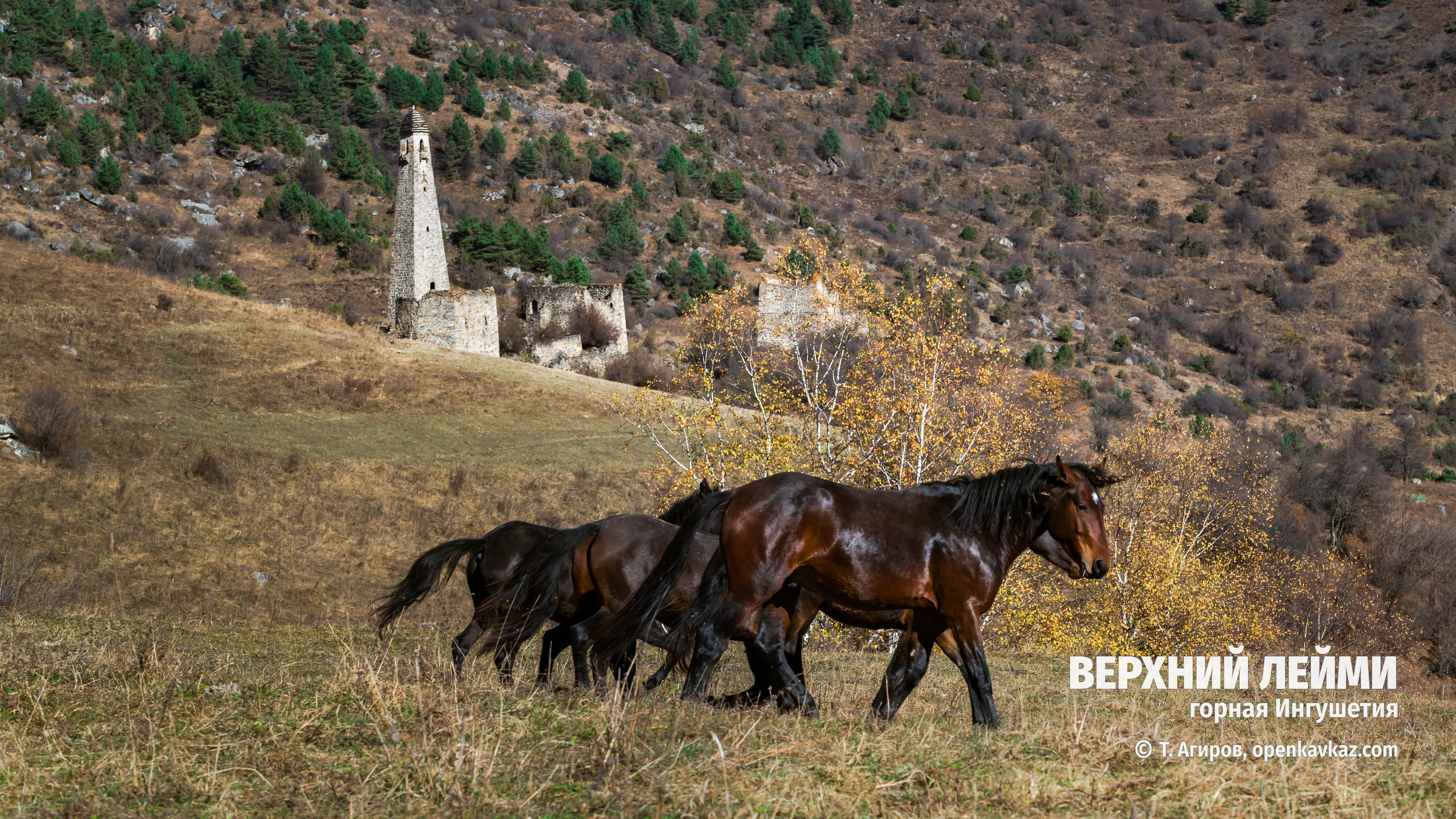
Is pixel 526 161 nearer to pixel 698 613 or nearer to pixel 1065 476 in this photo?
pixel 698 613

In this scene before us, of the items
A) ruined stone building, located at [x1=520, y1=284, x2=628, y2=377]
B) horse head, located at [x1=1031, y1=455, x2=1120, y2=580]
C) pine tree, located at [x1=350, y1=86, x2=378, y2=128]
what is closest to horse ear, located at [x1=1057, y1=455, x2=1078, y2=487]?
horse head, located at [x1=1031, y1=455, x2=1120, y2=580]

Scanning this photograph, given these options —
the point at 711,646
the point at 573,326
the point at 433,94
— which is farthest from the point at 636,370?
the point at 433,94

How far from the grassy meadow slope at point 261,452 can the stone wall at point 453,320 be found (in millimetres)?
3376

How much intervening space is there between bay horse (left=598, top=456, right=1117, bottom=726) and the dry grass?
0.51 metres

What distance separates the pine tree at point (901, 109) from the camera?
13312 cm

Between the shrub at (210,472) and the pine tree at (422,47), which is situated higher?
the pine tree at (422,47)

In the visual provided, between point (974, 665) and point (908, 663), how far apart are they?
0.58 meters

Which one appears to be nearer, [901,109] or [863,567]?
[863,567]

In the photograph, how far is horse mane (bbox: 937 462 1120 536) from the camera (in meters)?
7.53

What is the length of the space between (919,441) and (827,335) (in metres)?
5.12

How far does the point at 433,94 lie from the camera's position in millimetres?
101250

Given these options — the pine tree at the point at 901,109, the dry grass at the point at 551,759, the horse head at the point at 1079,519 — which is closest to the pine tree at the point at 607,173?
the pine tree at the point at 901,109

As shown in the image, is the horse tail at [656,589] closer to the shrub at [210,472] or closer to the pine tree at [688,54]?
the shrub at [210,472]

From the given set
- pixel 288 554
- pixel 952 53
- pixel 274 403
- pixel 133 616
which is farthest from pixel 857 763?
pixel 952 53
